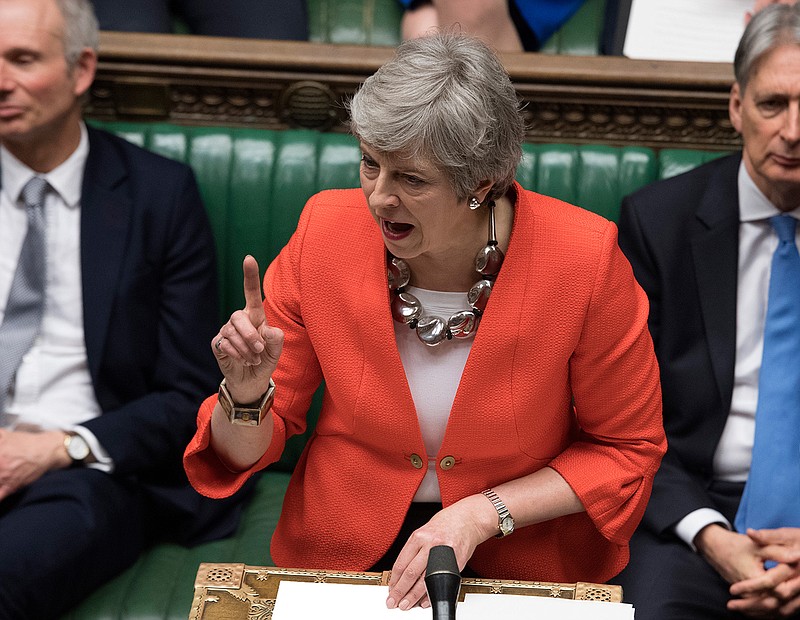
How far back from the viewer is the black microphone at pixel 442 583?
118 centimetres

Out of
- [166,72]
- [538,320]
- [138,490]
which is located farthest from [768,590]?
[166,72]

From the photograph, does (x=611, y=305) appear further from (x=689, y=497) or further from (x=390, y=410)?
(x=689, y=497)

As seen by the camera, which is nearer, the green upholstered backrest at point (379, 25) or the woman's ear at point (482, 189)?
the woman's ear at point (482, 189)

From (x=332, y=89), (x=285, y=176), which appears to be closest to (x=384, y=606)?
(x=285, y=176)

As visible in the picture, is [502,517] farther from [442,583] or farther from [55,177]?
[55,177]

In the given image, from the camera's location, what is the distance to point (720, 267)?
2223mm

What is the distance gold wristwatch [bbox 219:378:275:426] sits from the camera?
5.24ft

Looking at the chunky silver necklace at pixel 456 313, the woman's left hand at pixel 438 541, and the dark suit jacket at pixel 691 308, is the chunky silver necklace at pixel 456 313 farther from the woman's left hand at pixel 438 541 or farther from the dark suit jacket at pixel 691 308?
the dark suit jacket at pixel 691 308

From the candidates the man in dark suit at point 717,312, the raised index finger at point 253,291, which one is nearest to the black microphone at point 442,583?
the raised index finger at point 253,291

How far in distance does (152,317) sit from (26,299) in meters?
0.26

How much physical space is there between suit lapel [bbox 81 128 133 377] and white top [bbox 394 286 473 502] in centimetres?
81

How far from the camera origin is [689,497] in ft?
6.96

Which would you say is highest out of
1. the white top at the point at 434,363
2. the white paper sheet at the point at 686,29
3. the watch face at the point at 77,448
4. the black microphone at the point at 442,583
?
the white paper sheet at the point at 686,29

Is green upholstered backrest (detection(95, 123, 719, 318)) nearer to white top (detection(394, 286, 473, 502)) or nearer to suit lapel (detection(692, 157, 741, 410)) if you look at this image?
suit lapel (detection(692, 157, 741, 410))
